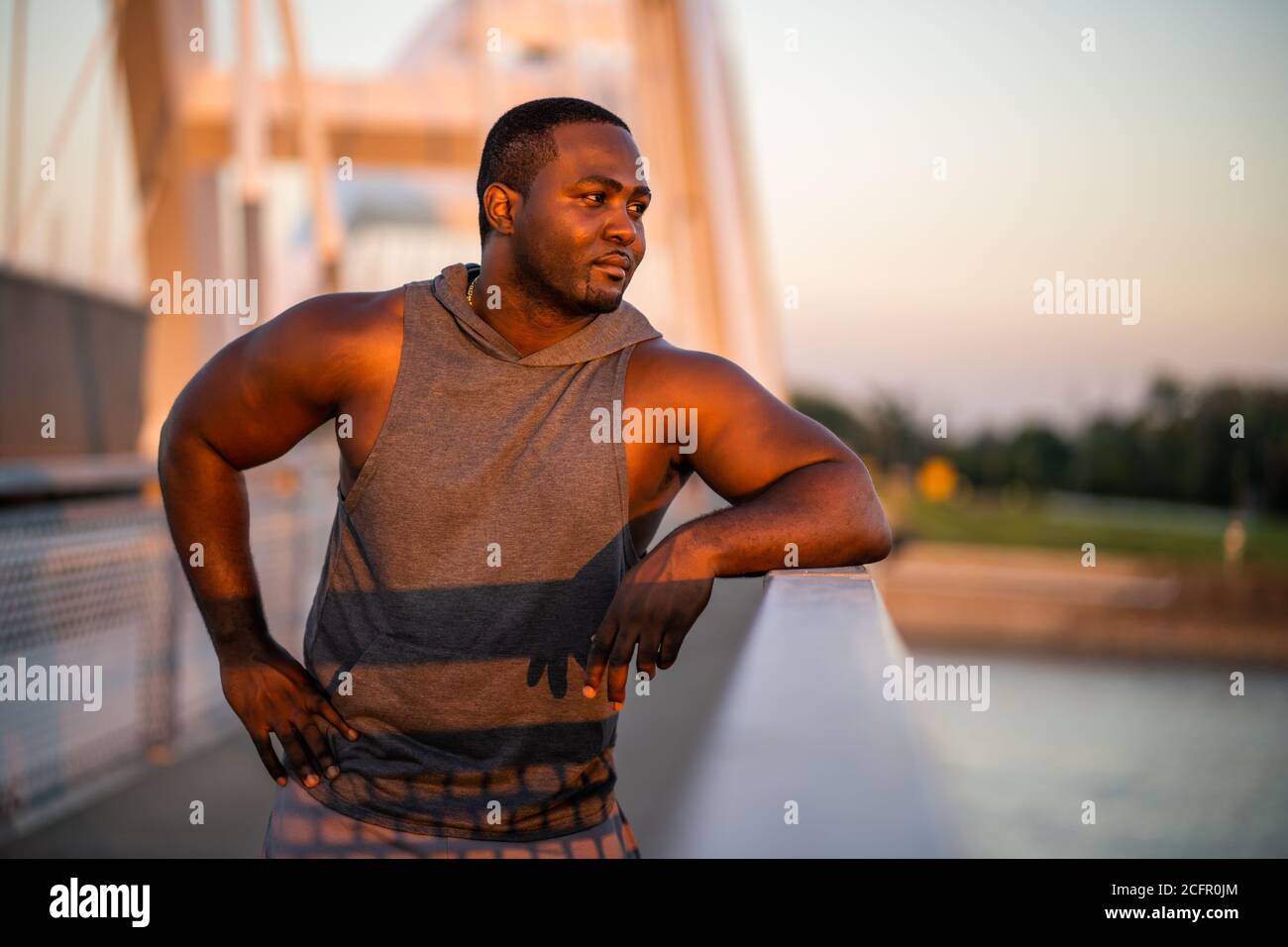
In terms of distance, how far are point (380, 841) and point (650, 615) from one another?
0.49m

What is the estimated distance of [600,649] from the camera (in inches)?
64.9

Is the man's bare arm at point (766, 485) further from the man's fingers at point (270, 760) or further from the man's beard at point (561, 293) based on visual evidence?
the man's fingers at point (270, 760)

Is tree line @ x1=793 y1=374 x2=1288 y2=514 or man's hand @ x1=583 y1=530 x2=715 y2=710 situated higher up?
man's hand @ x1=583 y1=530 x2=715 y2=710

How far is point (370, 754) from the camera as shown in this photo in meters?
1.82

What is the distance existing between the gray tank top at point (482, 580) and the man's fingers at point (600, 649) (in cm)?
15

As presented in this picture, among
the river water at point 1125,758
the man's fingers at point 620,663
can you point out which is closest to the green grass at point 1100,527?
the river water at point 1125,758

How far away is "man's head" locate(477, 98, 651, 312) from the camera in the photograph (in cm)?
180

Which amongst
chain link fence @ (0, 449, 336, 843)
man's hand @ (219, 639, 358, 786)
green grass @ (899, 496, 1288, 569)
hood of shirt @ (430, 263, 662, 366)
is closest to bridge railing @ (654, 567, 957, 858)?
hood of shirt @ (430, 263, 662, 366)

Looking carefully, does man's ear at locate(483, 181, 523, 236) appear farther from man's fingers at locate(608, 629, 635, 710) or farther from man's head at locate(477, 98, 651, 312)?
man's fingers at locate(608, 629, 635, 710)

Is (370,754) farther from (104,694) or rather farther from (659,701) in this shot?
(659,701)

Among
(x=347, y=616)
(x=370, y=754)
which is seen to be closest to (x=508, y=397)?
(x=347, y=616)

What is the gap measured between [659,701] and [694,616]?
4.31 meters

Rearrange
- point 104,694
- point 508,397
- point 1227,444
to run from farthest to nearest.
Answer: point 1227,444 < point 104,694 < point 508,397
